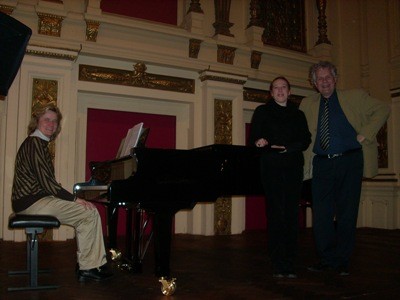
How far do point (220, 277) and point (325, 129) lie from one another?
1.43m

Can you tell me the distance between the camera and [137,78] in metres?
5.67

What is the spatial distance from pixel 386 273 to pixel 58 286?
252cm

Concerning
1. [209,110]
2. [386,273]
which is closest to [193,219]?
[209,110]

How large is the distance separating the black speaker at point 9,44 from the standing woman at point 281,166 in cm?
168

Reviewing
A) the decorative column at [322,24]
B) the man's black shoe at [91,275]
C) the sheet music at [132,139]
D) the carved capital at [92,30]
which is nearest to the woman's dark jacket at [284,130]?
the sheet music at [132,139]

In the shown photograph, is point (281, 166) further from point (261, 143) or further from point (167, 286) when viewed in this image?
point (167, 286)

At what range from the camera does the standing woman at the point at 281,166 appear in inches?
111

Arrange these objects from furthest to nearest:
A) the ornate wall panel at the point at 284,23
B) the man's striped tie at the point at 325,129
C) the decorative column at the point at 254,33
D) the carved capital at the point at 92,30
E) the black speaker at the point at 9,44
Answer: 1. the ornate wall panel at the point at 284,23
2. the decorative column at the point at 254,33
3. the carved capital at the point at 92,30
4. the man's striped tie at the point at 325,129
5. the black speaker at the point at 9,44

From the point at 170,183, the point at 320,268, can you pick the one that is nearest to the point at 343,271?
the point at 320,268

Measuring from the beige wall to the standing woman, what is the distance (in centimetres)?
300

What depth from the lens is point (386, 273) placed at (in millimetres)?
3191

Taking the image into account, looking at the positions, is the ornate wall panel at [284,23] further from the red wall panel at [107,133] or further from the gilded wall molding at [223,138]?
the red wall panel at [107,133]

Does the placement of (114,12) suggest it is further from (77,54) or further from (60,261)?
(60,261)

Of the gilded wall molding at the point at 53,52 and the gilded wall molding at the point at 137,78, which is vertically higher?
the gilded wall molding at the point at 53,52
